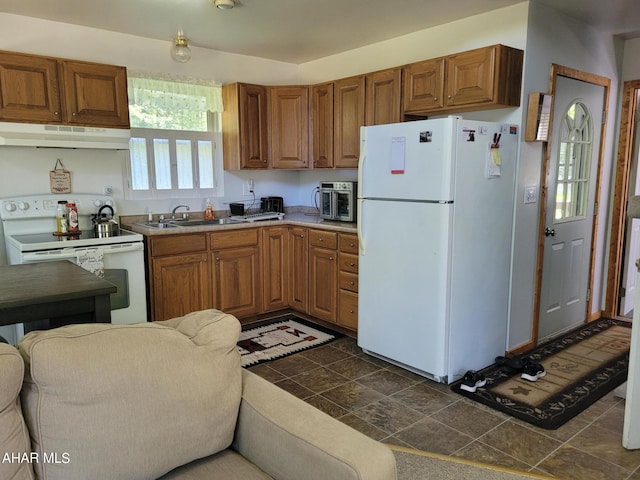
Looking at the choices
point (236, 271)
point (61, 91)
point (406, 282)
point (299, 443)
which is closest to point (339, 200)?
point (236, 271)

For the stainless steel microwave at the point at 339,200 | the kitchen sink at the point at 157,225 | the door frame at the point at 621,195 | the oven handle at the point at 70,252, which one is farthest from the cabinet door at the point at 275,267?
the door frame at the point at 621,195

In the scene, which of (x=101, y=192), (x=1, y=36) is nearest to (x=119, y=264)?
(x=101, y=192)

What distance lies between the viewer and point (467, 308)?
301cm

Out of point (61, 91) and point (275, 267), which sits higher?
point (61, 91)

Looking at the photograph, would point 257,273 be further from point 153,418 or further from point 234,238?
point 153,418

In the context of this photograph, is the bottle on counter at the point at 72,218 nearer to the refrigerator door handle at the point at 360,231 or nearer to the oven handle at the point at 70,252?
the oven handle at the point at 70,252

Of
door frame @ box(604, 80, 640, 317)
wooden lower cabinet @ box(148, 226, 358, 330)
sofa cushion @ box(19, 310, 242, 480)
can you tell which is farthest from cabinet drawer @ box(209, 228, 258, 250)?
door frame @ box(604, 80, 640, 317)

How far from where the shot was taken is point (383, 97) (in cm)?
372

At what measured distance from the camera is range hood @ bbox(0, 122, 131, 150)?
10.1 feet

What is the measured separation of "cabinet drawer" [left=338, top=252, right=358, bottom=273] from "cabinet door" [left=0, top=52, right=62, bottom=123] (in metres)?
2.31

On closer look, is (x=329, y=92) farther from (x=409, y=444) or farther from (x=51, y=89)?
(x=409, y=444)

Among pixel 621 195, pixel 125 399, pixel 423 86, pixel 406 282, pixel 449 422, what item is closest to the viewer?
pixel 125 399

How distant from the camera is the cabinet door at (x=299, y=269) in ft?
13.7

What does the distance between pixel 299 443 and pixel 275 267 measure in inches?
120
